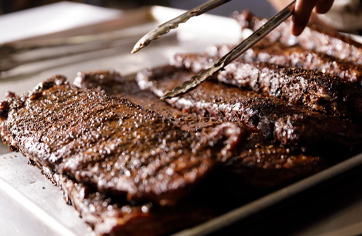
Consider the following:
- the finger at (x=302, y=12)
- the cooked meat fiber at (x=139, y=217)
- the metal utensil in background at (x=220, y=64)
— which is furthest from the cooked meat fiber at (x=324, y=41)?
the cooked meat fiber at (x=139, y=217)

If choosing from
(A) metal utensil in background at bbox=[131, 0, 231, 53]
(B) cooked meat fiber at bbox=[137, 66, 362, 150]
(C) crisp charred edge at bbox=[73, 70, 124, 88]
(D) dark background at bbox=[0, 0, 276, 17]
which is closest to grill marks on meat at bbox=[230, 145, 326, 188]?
(B) cooked meat fiber at bbox=[137, 66, 362, 150]

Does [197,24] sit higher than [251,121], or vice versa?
[251,121]

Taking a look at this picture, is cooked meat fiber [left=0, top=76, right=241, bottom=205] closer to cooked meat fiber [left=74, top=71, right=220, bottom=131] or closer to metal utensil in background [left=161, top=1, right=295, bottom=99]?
metal utensil in background [left=161, top=1, right=295, bottom=99]

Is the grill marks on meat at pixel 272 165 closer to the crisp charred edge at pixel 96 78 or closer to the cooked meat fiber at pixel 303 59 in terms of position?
the cooked meat fiber at pixel 303 59

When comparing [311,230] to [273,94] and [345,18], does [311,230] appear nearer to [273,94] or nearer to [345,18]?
[273,94]

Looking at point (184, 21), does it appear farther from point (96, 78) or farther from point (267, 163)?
point (96, 78)

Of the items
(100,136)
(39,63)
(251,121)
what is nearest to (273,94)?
(251,121)

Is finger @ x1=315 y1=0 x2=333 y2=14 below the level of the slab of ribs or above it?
above
